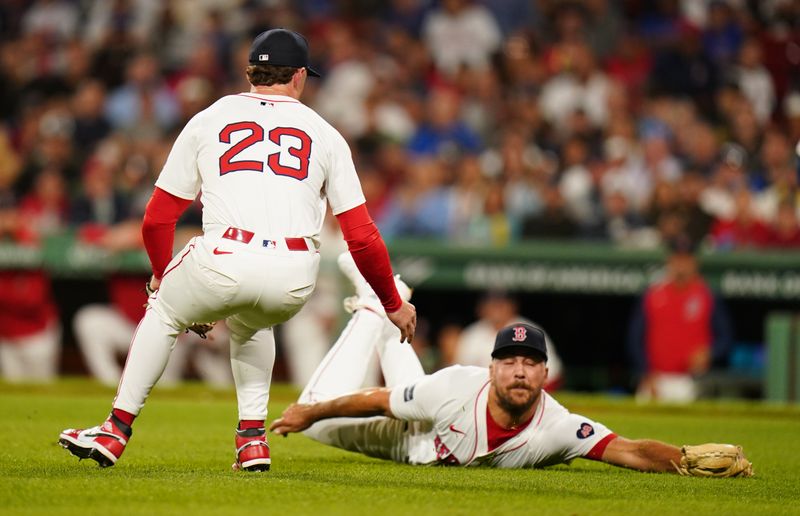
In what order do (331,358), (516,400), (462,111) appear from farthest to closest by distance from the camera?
(462,111) < (331,358) < (516,400)

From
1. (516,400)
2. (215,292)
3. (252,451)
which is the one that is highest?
(215,292)

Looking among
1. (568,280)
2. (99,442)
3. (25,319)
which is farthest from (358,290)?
(25,319)

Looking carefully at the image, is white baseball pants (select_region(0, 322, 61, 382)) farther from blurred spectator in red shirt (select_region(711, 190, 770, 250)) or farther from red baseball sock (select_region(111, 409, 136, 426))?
red baseball sock (select_region(111, 409, 136, 426))

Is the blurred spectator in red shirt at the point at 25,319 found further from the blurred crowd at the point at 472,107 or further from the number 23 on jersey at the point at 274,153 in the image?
the number 23 on jersey at the point at 274,153

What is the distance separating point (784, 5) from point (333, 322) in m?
6.72

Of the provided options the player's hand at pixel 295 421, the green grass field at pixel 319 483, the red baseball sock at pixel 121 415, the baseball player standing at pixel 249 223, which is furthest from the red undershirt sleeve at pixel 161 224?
the player's hand at pixel 295 421

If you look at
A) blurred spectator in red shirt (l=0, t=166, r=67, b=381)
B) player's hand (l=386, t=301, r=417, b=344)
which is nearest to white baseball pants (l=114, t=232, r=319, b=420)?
player's hand (l=386, t=301, r=417, b=344)

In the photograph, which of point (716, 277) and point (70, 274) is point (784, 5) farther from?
point (70, 274)

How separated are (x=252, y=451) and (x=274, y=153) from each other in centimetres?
135

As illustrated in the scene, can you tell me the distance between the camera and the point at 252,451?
5816 millimetres

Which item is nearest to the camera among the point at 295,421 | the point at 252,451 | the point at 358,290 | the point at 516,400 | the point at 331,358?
the point at 252,451

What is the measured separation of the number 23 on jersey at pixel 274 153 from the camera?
17.9ft

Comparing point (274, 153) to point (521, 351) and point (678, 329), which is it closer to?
point (521, 351)

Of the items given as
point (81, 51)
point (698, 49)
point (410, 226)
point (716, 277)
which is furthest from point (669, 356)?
point (81, 51)
